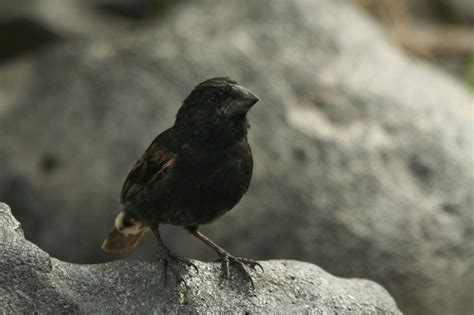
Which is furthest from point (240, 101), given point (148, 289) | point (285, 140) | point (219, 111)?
point (285, 140)

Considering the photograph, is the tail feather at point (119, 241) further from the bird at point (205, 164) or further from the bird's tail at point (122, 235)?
the bird at point (205, 164)

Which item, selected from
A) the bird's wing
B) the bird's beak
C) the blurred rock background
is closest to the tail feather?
the bird's wing

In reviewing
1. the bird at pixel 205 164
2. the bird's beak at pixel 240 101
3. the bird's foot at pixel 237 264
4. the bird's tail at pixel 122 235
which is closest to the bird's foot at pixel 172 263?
the bird at pixel 205 164

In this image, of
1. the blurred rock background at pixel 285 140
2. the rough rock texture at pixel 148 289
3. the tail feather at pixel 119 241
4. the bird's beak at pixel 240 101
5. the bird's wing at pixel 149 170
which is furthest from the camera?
the blurred rock background at pixel 285 140

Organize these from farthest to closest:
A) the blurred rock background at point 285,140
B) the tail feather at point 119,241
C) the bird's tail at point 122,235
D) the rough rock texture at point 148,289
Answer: the blurred rock background at point 285,140 < the tail feather at point 119,241 < the bird's tail at point 122,235 < the rough rock texture at point 148,289

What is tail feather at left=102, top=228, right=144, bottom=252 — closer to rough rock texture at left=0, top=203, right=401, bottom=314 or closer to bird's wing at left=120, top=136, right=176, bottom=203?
bird's wing at left=120, top=136, right=176, bottom=203

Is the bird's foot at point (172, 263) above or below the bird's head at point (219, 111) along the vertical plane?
below

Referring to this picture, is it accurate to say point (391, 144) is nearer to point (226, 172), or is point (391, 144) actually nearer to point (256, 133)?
point (256, 133)

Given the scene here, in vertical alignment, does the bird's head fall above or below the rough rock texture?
above
